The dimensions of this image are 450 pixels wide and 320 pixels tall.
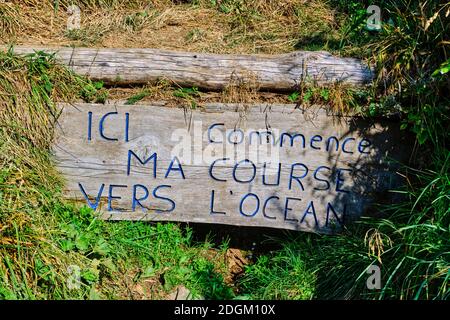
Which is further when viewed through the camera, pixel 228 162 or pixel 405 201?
pixel 228 162

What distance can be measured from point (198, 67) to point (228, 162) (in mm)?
736

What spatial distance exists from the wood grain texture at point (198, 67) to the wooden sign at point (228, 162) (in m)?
0.21

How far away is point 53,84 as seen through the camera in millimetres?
4504

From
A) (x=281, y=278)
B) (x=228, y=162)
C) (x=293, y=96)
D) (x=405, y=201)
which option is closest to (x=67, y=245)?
(x=228, y=162)

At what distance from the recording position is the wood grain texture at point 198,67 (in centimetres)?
454

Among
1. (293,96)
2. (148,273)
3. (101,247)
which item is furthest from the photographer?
(293,96)

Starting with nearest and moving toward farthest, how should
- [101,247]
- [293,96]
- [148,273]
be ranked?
[101,247] < [148,273] < [293,96]

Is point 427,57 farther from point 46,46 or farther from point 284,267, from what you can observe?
point 46,46

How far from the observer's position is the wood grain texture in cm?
454

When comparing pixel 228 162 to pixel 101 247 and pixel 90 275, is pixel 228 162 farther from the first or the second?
pixel 90 275

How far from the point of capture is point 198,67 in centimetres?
457

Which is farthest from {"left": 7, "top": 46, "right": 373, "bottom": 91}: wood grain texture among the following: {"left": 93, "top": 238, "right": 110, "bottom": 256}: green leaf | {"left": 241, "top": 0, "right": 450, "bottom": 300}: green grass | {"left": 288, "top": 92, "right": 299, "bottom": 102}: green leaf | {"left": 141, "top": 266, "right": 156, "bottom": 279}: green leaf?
{"left": 141, "top": 266, "right": 156, "bottom": 279}: green leaf

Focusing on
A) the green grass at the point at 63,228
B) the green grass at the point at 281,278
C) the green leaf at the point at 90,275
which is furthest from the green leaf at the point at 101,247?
the green grass at the point at 281,278

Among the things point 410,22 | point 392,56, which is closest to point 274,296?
point 392,56
